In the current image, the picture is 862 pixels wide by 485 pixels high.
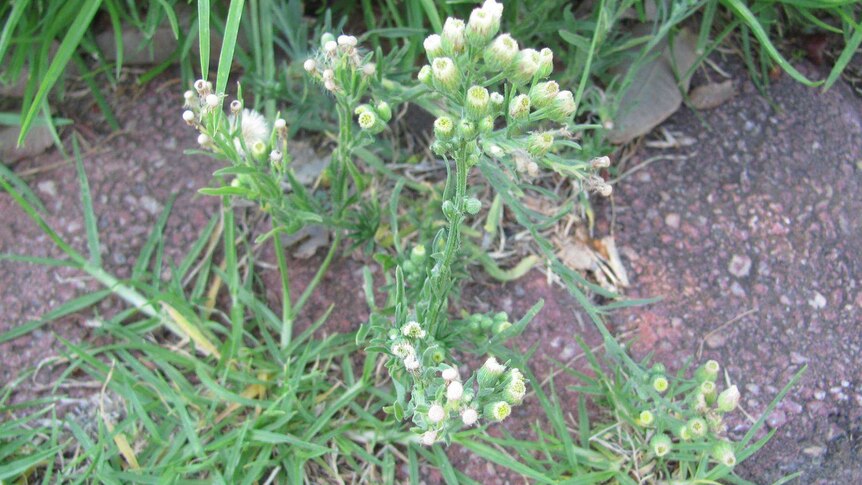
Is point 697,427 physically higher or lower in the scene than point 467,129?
lower

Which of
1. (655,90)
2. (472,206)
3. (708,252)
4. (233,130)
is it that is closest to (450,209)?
(472,206)

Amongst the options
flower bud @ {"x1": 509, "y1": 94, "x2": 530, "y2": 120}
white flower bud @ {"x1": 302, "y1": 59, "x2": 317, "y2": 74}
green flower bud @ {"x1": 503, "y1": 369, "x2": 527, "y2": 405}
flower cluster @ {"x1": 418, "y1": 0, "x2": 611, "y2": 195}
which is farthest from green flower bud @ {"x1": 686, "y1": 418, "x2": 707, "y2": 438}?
white flower bud @ {"x1": 302, "y1": 59, "x2": 317, "y2": 74}

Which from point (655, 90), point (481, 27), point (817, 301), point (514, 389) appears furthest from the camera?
point (655, 90)

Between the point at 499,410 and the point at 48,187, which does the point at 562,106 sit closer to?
the point at 499,410

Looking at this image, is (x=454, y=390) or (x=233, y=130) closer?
(x=454, y=390)

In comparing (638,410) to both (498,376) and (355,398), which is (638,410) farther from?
(355,398)
